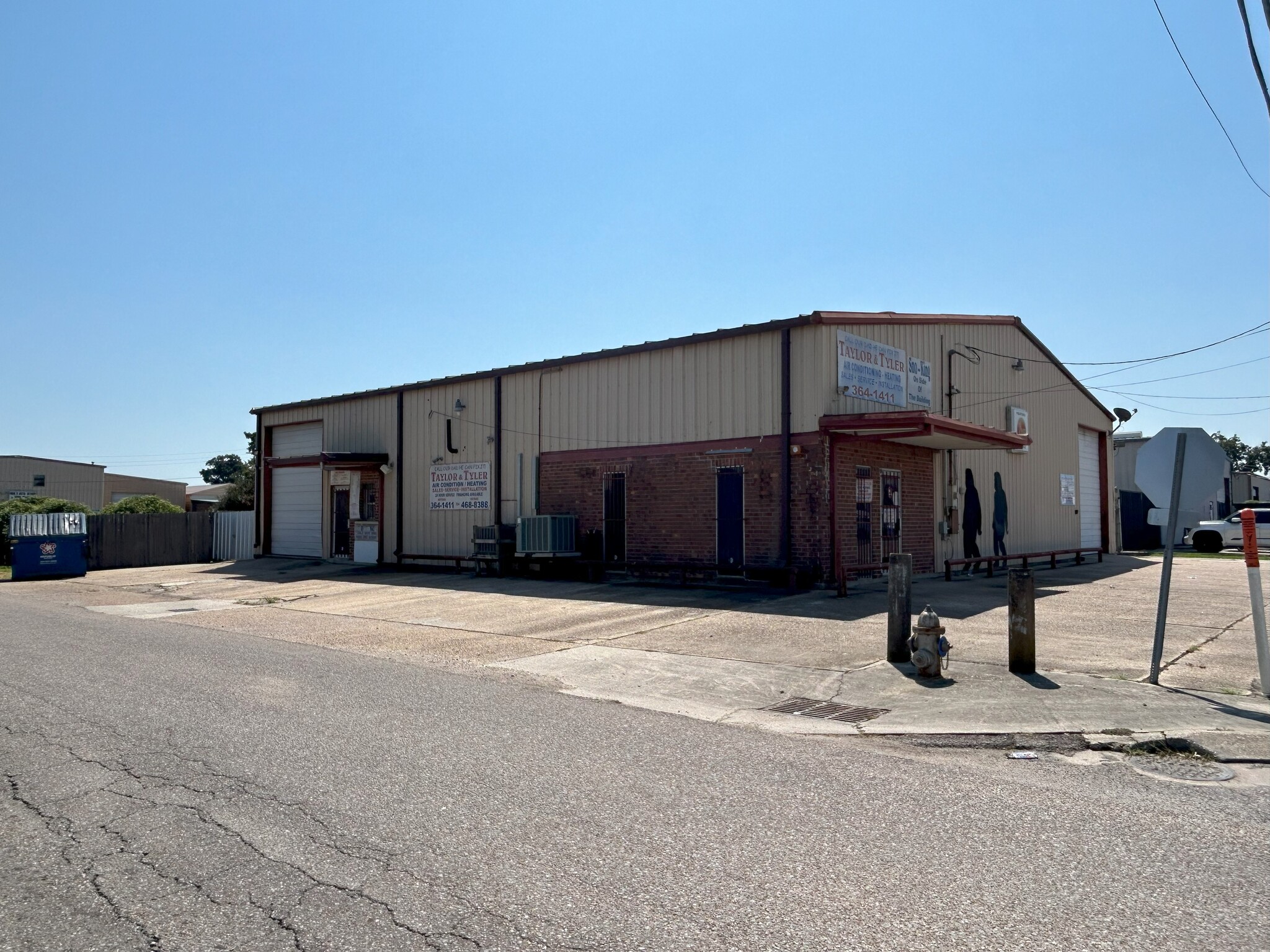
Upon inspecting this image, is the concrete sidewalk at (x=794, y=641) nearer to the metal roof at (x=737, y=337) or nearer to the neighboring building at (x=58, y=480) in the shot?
the metal roof at (x=737, y=337)

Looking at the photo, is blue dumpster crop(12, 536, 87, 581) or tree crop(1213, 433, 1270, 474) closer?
blue dumpster crop(12, 536, 87, 581)

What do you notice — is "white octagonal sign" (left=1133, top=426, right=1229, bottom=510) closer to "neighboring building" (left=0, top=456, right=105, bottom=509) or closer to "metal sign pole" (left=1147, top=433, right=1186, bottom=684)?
"metal sign pole" (left=1147, top=433, right=1186, bottom=684)

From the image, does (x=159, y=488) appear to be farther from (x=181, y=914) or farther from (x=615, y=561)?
(x=181, y=914)

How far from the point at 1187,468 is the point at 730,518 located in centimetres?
1006

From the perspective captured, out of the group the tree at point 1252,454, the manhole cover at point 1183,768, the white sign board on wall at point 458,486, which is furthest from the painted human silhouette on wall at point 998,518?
the tree at point 1252,454

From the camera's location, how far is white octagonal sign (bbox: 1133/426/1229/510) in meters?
8.88

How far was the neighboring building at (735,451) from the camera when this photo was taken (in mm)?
17531

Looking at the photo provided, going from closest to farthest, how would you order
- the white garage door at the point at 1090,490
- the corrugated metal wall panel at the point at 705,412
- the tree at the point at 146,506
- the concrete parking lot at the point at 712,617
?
the concrete parking lot at the point at 712,617, the corrugated metal wall panel at the point at 705,412, the white garage door at the point at 1090,490, the tree at the point at 146,506

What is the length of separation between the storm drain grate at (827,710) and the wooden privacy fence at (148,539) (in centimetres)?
2602

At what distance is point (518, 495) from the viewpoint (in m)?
22.8

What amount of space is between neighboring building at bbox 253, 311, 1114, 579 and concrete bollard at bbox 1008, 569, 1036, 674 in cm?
705

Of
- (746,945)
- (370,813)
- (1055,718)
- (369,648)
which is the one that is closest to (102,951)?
(370,813)

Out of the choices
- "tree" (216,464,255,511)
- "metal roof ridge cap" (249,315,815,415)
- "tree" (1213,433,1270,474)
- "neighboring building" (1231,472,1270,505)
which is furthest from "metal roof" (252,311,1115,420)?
"tree" (1213,433,1270,474)

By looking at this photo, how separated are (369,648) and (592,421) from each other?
10139 millimetres
